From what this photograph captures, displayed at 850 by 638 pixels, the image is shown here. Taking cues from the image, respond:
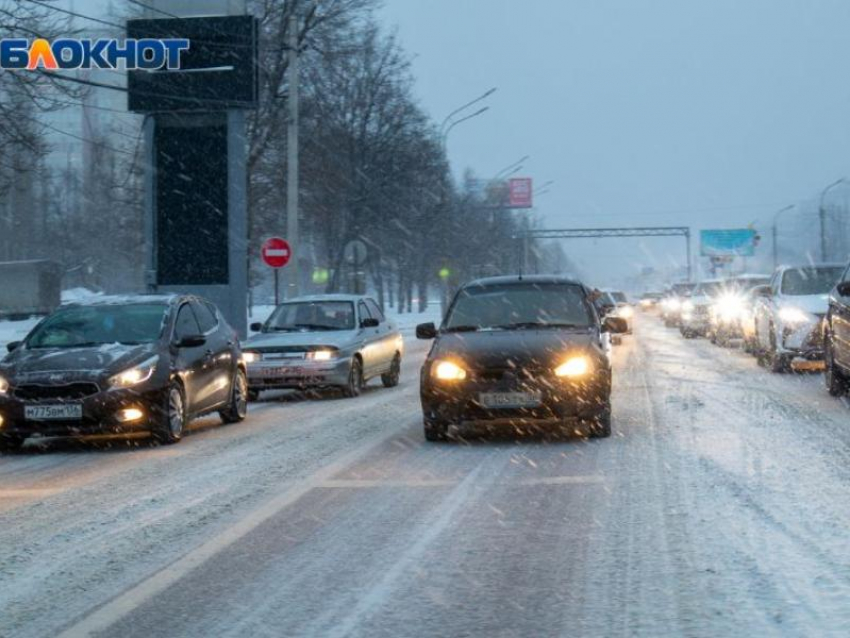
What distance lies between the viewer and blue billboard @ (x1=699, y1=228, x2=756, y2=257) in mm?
98500

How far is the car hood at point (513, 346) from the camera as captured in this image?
1121 centimetres

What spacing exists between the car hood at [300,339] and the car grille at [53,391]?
5.80 meters

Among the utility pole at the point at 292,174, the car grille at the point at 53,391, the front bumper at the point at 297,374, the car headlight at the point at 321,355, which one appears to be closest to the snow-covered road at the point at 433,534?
the car grille at the point at 53,391

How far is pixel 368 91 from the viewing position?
46.2m

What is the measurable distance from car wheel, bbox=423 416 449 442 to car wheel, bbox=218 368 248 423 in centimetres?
323

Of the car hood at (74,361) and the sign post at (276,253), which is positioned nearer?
the car hood at (74,361)

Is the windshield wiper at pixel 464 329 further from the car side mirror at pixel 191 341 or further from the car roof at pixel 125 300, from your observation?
the car roof at pixel 125 300

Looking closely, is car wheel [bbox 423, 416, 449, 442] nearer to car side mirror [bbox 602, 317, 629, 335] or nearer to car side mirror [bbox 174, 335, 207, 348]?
car side mirror [bbox 602, 317, 629, 335]

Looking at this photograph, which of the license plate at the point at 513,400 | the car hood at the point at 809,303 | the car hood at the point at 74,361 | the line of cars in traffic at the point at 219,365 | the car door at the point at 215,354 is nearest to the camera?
the license plate at the point at 513,400

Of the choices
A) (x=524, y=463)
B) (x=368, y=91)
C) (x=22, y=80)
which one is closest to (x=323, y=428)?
(x=524, y=463)

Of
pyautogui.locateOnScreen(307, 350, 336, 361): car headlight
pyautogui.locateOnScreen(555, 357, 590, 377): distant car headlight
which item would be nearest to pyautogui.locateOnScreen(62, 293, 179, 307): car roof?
pyautogui.locateOnScreen(307, 350, 336, 361): car headlight

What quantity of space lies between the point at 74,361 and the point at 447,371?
3.47 m

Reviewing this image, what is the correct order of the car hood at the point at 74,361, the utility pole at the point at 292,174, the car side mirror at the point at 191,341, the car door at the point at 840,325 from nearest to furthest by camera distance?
→ the car hood at the point at 74,361, the car side mirror at the point at 191,341, the car door at the point at 840,325, the utility pole at the point at 292,174

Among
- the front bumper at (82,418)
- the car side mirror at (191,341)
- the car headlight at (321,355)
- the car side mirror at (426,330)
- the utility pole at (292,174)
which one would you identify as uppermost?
the utility pole at (292,174)
